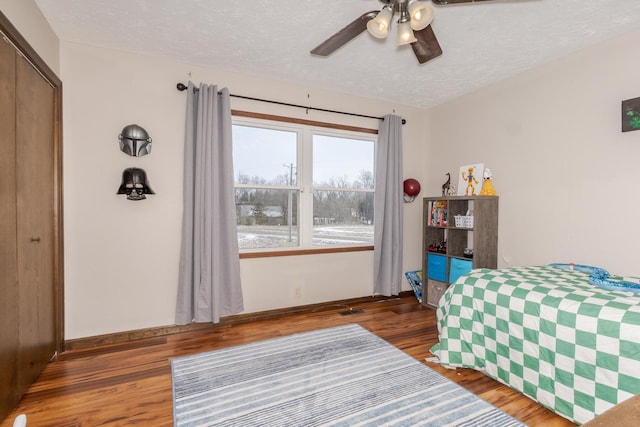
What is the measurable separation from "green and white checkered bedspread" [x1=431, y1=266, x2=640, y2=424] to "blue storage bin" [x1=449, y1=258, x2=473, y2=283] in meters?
0.83

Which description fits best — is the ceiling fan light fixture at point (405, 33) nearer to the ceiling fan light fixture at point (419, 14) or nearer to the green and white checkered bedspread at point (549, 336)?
the ceiling fan light fixture at point (419, 14)

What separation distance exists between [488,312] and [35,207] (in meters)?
3.05

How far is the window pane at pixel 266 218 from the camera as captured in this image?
3.26 meters

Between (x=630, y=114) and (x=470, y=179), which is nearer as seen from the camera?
(x=630, y=114)

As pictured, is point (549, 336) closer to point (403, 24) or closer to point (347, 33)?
point (403, 24)

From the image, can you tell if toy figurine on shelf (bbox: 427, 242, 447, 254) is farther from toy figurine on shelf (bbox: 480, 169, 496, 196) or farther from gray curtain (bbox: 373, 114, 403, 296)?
toy figurine on shelf (bbox: 480, 169, 496, 196)

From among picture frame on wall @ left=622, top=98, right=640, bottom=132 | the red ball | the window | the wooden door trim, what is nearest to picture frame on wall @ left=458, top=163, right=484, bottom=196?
the red ball

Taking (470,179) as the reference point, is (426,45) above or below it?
above

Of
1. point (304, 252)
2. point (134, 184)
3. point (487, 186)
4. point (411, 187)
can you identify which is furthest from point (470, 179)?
point (134, 184)

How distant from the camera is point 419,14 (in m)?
1.61

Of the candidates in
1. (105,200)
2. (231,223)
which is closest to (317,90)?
(231,223)

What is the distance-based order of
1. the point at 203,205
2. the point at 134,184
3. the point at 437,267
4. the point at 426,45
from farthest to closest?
1. the point at 437,267
2. the point at 203,205
3. the point at 134,184
4. the point at 426,45

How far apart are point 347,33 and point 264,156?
1.69 m

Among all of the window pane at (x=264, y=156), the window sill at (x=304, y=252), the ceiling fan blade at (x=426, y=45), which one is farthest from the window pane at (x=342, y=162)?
the ceiling fan blade at (x=426, y=45)
